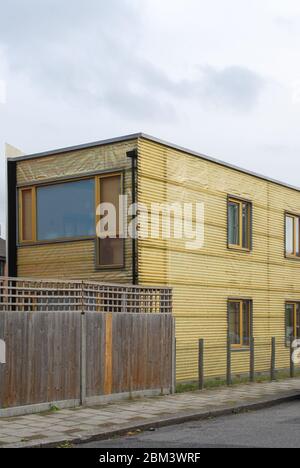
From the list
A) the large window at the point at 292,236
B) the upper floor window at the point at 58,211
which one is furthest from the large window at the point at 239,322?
the upper floor window at the point at 58,211

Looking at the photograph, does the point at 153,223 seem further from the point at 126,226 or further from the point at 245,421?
the point at 245,421

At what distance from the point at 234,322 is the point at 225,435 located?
9.95 metres

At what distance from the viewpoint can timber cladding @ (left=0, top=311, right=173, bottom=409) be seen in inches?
433

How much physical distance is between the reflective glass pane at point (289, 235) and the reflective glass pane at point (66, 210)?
7719mm

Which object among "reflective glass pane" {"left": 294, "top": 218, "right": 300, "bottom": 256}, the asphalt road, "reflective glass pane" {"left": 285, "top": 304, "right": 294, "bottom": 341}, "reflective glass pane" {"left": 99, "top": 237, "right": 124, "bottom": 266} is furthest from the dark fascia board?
the asphalt road

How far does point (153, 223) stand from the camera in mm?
16156

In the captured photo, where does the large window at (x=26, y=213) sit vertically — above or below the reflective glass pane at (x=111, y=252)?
above

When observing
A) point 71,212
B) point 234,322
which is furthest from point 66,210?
point 234,322

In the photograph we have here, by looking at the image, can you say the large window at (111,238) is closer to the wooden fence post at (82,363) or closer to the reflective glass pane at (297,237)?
the wooden fence post at (82,363)

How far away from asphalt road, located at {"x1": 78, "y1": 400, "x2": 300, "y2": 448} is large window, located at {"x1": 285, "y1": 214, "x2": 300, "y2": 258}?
1077cm

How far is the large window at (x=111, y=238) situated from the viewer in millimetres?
16078

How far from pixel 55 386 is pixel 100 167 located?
255 inches

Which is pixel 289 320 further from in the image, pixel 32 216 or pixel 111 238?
pixel 32 216
